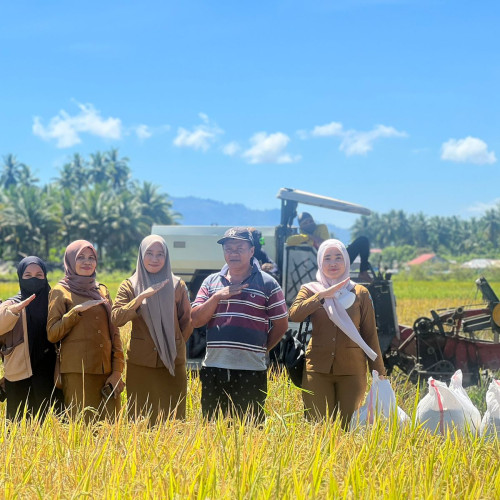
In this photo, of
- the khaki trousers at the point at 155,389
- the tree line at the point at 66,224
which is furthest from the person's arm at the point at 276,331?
the tree line at the point at 66,224

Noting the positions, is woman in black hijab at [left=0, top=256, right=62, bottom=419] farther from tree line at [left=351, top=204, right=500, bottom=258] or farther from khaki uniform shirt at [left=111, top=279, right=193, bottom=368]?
tree line at [left=351, top=204, right=500, bottom=258]

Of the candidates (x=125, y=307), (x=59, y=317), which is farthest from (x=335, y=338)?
(x=59, y=317)

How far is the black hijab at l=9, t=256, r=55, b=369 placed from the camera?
438 centimetres

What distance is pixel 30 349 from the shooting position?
439 cm

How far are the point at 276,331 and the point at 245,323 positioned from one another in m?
0.27

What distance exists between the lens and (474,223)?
109 metres

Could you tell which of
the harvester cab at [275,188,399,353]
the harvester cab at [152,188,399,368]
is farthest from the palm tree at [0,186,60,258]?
the harvester cab at [275,188,399,353]

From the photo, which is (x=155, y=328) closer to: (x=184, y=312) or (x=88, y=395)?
(x=184, y=312)

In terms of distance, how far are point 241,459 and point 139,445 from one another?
53cm

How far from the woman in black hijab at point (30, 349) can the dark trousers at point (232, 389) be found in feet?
3.11

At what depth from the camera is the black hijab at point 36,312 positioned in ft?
14.4

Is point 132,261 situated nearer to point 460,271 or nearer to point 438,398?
point 460,271

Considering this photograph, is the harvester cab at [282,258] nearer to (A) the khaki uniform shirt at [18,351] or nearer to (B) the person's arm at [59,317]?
(A) the khaki uniform shirt at [18,351]

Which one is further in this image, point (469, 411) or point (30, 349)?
point (30, 349)
